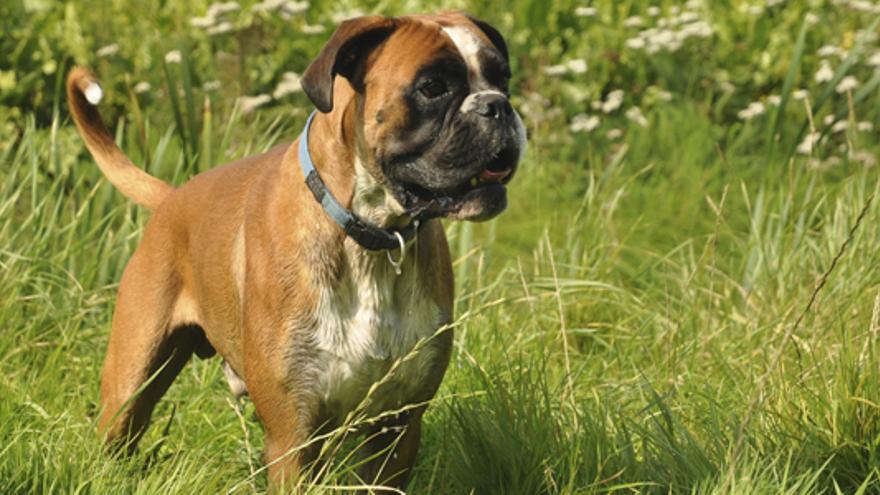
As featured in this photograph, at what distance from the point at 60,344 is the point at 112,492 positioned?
152cm

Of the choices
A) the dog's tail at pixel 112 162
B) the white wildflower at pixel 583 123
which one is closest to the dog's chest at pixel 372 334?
the dog's tail at pixel 112 162

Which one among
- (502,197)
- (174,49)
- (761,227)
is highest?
(502,197)

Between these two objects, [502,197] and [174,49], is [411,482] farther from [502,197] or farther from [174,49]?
[174,49]

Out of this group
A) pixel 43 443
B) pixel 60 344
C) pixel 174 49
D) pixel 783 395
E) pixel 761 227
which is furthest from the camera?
pixel 174 49

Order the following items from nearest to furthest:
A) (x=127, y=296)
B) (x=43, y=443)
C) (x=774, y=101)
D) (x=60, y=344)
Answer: (x=43, y=443)
(x=127, y=296)
(x=60, y=344)
(x=774, y=101)

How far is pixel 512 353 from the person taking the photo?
200 inches

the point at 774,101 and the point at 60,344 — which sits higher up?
the point at 60,344

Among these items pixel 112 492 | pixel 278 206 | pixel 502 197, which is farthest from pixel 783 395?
pixel 112 492

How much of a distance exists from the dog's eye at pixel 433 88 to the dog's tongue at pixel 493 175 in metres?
0.25

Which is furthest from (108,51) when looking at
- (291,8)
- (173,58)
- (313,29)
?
(313,29)

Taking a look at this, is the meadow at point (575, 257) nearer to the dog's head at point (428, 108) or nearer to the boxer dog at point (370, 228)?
the boxer dog at point (370, 228)

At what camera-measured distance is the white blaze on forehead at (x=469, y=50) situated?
144 inches

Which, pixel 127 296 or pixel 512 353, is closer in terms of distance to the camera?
pixel 127 296

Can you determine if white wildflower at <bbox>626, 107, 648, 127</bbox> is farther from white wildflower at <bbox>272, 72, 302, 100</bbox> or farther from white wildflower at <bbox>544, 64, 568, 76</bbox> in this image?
white wildflower at <bbox>272, 72, 302, 100</bbox>
